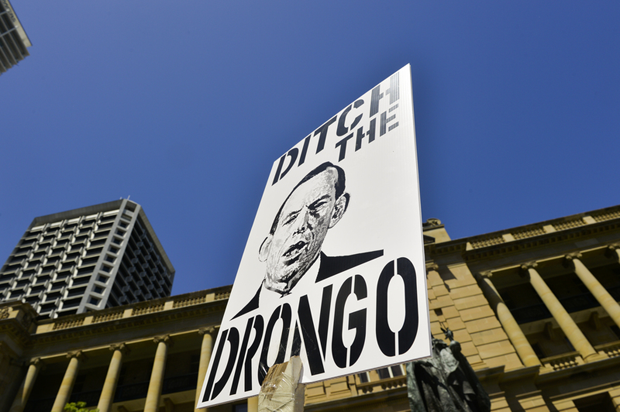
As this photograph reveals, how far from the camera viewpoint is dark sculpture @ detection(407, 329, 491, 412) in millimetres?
9195

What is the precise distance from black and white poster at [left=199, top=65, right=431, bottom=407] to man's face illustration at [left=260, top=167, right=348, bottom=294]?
2cm

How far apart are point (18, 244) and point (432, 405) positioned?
10334cm

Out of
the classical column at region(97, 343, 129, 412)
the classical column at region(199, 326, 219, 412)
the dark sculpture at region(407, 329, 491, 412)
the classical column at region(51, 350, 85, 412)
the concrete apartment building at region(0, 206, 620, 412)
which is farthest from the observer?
the classical column at region(199, 326, 219, 412)

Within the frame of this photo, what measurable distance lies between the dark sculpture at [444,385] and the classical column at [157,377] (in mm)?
15263

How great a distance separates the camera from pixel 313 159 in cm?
901

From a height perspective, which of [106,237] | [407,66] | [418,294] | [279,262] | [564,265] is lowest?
[418,294]

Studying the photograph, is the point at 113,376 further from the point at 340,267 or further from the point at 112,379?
the point at 340,267

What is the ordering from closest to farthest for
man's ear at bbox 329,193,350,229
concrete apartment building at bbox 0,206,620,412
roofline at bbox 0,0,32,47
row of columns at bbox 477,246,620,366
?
man's ear at bbox 329,193,350,229
concrete apartment building at bbox 0,206,620,412
row of columns at bbox 477,246,620,366
roofline at bbox 0,0,32,47

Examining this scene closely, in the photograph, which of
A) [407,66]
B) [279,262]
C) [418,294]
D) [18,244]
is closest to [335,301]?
[418,294]

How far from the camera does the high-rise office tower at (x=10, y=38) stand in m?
72.0

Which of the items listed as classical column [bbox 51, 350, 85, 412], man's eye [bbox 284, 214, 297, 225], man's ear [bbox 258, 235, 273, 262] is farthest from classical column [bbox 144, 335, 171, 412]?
man's eye [bbox 284, 214, 297, 225]

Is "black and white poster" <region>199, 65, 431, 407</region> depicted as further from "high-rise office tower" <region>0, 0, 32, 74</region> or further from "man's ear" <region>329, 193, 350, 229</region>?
"high-rise office tower" <region>0, 0, 32, 74</region>

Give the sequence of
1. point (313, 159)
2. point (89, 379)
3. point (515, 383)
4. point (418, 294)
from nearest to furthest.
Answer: point (418, 294) → point (313, 159) → point (515, 383) → point (89, 379)

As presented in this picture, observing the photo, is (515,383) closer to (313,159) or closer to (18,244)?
(313,159)
